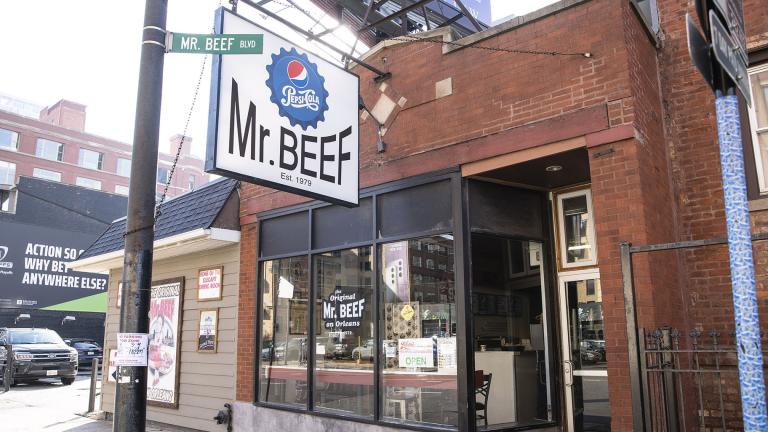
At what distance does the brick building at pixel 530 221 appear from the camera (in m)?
5.90

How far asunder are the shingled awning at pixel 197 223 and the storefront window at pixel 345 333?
2041mm

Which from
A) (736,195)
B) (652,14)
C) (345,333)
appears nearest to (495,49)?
(652,14)

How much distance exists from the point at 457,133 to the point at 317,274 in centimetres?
301

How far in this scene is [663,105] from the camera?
6.73 meters

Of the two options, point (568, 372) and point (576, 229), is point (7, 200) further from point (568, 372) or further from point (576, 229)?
point (568, 372)

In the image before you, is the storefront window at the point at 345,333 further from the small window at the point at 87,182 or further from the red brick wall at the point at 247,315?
the small window at the point at 87,182

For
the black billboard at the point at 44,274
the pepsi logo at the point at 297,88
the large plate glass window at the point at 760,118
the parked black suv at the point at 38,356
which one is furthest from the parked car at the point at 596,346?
the black billboard at the point at 44,274

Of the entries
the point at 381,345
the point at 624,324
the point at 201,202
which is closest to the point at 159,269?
the point at 201,202

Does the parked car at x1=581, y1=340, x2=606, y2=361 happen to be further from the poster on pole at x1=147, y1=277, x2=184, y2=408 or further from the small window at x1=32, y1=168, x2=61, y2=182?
the small window at x1=32, y1=168, x2=61, y2=182

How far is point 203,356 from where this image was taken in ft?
34.3

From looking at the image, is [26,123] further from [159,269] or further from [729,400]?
[729,400]

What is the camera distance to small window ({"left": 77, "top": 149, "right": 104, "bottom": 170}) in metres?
56.6

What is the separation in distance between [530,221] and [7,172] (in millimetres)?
54723

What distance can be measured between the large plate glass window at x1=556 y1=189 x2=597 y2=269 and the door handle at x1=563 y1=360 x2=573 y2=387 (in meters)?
1.14
